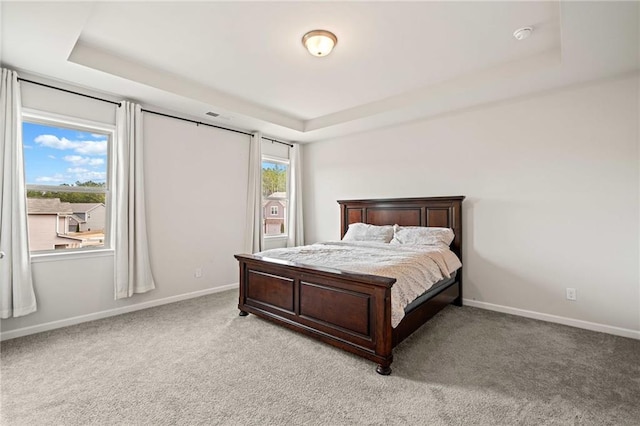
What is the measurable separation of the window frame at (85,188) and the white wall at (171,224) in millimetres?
55

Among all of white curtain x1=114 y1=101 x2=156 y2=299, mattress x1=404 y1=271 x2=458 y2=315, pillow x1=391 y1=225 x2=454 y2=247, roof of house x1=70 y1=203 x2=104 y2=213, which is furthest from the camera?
pillow x1=391 y1=225 x2=454 y2=247

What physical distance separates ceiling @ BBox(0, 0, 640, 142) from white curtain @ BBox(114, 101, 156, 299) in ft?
1.15

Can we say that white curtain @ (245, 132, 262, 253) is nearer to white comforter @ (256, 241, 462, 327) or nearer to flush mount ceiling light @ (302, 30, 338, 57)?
white comforter @ (256, 241, 462, 327)

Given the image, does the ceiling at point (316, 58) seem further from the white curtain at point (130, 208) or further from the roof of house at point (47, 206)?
the roof of house at point (47, 206)

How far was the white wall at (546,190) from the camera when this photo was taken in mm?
2861

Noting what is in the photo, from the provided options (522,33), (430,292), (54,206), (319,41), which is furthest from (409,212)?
(54,206)

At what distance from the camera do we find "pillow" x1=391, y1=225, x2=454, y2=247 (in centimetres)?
365

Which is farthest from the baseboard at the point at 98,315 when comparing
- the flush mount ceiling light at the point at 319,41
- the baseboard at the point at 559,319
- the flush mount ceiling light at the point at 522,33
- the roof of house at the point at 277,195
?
the flush mount ceiling light at the point at 522,33

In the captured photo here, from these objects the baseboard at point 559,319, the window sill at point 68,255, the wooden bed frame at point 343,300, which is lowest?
the baseboard at point 559,319

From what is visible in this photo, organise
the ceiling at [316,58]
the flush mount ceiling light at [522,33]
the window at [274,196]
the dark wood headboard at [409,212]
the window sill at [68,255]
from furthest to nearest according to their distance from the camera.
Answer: the window at [274,196] → the dark wood headboard at [409,212] → the window sill at [68,255] → the flush mount ceiling light at [522,33] → the ceiling at [316,58]

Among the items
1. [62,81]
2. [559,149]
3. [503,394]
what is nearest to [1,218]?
[62,81]

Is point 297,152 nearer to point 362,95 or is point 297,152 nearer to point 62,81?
point 362,95

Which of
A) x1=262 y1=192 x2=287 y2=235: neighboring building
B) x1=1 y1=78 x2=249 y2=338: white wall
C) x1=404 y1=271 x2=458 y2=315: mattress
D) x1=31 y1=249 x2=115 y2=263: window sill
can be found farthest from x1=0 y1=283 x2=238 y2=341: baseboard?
x1=404 y1=271 x2=458 y2=315: mattress

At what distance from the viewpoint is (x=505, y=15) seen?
2.22m
